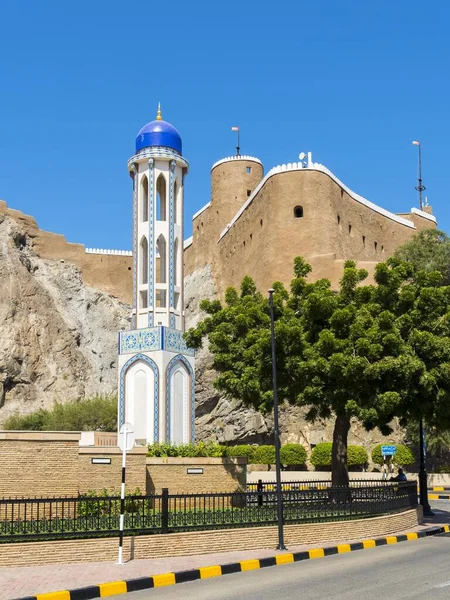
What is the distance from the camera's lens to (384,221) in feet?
164

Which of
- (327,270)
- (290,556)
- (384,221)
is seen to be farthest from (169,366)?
(384,221)

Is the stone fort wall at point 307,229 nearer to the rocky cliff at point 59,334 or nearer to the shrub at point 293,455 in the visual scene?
the rocky cliff at point 59,334

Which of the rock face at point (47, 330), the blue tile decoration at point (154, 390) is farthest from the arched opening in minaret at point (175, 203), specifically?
the rock face at point (47, 330)

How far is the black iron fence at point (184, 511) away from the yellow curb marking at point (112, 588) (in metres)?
2.21

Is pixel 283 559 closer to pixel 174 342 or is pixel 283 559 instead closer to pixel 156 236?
pixel 174 342

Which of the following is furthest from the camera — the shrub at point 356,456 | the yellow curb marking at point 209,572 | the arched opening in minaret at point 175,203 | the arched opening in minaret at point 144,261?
the shrub at point 356,456

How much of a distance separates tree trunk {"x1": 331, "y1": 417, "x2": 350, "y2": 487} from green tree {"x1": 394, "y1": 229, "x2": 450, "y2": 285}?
22649mm

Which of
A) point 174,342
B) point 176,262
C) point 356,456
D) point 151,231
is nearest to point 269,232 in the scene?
point 356,456

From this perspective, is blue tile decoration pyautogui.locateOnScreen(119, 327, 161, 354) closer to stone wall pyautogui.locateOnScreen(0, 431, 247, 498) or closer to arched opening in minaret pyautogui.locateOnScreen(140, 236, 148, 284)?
arched opening in minaret pyautogui.locateOnScreen(140, 236, 148, 284)

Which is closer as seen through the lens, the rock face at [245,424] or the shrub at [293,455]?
the shrub at [293,455]

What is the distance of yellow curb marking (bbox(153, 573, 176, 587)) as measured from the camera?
34.9ft

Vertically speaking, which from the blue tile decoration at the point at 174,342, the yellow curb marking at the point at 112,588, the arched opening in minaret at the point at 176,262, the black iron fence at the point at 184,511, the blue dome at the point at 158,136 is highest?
the blue dome at the point at 158,136

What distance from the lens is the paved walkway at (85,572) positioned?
9.80m

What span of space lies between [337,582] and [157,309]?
17.2 metres
